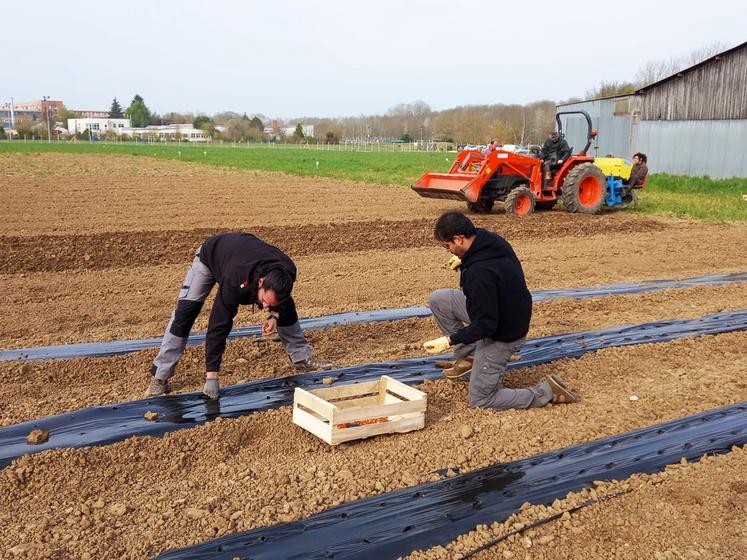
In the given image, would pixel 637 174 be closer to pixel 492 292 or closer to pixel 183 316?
pixel 492 292

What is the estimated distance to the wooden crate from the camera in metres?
4.38

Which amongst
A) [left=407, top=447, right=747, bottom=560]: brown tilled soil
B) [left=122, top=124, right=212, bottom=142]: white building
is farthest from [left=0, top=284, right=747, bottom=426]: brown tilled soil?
[left=122, top=124, right=212, bottom=142]: white building

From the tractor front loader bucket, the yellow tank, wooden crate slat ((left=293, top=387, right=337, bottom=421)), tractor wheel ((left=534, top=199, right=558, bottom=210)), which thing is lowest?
wooden crate slat ((left=293, top=387, right=337, bottom=421))

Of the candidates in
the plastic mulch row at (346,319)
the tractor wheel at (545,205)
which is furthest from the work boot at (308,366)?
the tractor wheel at (545,205)

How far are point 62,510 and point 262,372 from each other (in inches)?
Result: 85.2

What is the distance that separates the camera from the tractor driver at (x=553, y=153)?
14758 millimetres

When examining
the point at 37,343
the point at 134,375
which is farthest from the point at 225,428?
the point at 37,343

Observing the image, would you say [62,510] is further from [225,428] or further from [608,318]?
[608,318]

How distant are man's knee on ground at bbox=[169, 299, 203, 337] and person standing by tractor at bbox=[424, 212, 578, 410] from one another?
1697 mm

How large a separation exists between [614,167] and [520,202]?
9.29ft

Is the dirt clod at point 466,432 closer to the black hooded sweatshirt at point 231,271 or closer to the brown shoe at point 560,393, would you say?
→ the brown shoe at point 560,393

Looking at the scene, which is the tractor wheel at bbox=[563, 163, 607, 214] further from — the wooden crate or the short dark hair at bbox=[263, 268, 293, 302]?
the short dark hair at bbox=[263, 268, 293, 302]

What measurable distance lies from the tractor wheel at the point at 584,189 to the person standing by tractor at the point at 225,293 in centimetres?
1058

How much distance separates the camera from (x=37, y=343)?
6.48 meters
